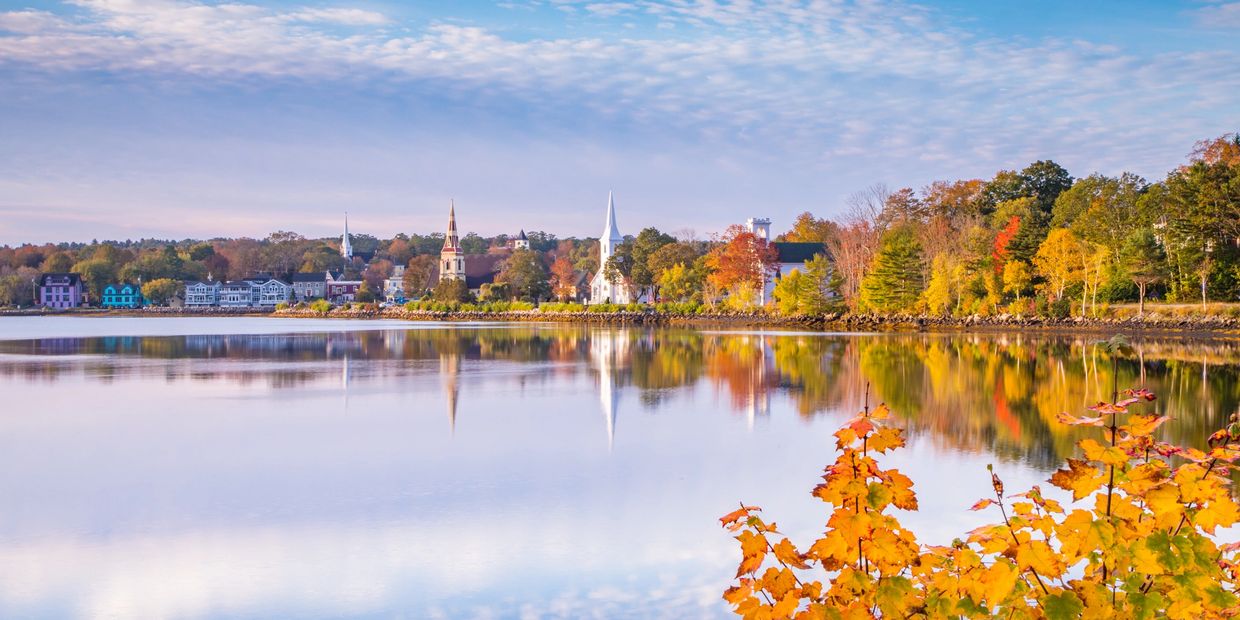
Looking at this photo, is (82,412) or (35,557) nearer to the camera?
(35,557)

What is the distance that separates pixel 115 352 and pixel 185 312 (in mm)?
92957

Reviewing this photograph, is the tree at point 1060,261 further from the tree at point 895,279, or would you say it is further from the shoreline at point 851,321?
the tree at point 895,279

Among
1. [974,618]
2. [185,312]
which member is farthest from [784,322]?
[185,312]

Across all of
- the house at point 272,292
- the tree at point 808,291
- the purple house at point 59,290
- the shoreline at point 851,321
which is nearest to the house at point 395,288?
the house at point 272,292

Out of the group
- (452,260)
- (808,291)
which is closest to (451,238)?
(452,260)

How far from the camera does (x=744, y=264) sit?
252 feet

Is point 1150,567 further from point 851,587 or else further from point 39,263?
point 39,263

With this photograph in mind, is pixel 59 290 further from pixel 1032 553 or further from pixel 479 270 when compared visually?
pixel 1032 553

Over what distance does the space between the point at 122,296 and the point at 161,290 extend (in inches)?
371

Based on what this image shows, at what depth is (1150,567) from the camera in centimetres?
294

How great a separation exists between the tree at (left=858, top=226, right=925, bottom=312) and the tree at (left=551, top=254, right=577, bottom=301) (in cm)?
5047

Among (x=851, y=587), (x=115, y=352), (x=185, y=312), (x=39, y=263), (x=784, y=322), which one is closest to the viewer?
(x=851, y=587)

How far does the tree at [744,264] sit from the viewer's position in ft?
252

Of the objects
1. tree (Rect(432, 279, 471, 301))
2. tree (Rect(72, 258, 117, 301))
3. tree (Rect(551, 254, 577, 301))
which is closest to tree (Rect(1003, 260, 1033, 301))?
tree (Rect(551, 254, 577, 301))
